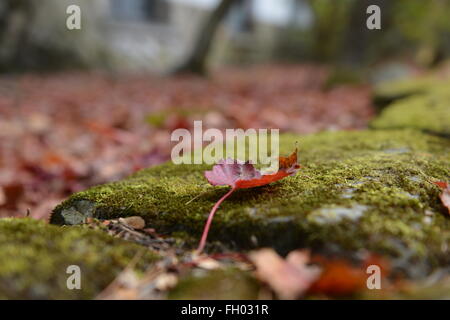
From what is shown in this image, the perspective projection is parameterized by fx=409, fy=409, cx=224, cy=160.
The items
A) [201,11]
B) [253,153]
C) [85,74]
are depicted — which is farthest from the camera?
[201,11]

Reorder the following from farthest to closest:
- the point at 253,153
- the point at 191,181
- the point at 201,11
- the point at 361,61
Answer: the point at 201,11 → the point at 361,61 → the point at 253,153 → the point at 191,181

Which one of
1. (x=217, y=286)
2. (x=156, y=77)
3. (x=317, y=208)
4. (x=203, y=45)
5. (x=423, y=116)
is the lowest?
(x=217, y=286)

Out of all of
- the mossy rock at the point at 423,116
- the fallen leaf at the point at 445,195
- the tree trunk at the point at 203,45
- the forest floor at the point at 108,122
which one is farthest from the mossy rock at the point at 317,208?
the tree trunk at the point at 203,45

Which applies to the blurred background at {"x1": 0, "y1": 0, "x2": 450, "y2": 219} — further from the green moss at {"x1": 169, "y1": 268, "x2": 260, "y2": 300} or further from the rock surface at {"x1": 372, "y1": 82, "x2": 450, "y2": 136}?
the green moss at {"x1": 169, "y1": 268, "x2": 260, "y2": 300}

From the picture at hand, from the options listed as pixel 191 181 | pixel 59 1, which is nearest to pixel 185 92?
pixel 59 1

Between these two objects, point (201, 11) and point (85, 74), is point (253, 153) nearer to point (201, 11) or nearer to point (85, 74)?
point (85, 74)

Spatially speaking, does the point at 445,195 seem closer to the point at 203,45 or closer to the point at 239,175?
the point at 239,175

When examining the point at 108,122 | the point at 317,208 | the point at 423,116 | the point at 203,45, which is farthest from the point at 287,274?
the point at 203,45
